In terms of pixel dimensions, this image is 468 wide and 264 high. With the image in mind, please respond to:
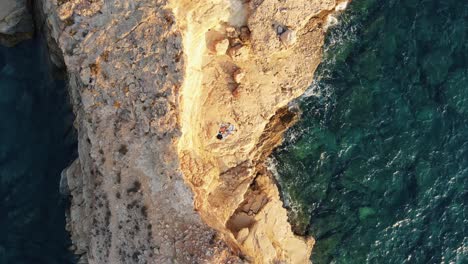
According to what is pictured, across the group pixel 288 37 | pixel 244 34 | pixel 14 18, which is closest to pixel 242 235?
pixel 244 34

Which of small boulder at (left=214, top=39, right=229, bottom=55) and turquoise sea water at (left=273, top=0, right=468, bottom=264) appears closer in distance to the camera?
small boulder at (left=214, top=39, right=229, bottom=55)

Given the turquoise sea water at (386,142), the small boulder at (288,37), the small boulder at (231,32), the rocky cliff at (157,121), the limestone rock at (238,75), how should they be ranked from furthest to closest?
the turquoise sea water at (386,142), the small boulder at (288,37), the limestone rock at (238,75), the small boulder at (231,32), the rocky cliff at (157,121)

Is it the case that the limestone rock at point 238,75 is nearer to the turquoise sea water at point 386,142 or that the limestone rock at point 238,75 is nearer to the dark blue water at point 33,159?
the turquoise sea water at point 386,142

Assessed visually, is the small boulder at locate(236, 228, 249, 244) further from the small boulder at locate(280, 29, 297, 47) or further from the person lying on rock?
the small boulder at locate(280, 29, 297, 47)

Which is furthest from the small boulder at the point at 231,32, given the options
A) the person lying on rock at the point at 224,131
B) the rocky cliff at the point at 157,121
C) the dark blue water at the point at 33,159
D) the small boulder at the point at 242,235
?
the small boulder at the point at 242,235

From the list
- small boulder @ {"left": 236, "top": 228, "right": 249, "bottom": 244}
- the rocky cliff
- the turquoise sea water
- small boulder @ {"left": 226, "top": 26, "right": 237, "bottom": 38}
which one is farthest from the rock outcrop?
small boulder @ {"left": 236, "top": 228, "right": 249, "bottom": 244}

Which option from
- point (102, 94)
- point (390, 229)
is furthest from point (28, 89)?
point (390, 229)

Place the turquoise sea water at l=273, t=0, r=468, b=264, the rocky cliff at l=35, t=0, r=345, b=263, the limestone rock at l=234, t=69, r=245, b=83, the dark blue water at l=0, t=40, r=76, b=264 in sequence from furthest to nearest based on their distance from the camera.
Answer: the dark blue water at l=0, t=40, r=76, b=264 → the turquoise sea water at l=273, t=0, r=468, b=264 → the limestone rock at l=234, t=69, r=245, b=83 → the rocky cliff at l=35, t=0, r=345, b=263
